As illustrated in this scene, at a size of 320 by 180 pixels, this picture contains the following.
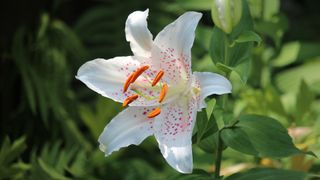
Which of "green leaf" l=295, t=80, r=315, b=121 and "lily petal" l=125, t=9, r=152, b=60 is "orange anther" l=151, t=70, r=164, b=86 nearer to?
"lily petal" l=125, t=9, r=152, b=60

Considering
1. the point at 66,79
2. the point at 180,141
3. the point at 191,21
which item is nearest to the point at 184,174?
the point at 180,141

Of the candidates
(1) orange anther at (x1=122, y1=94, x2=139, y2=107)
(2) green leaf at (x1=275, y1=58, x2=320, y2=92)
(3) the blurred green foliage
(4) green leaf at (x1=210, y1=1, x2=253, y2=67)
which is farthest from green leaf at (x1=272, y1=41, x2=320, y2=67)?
(1) orange anther at (x1=122, y1=94, x2=139, y2=107)

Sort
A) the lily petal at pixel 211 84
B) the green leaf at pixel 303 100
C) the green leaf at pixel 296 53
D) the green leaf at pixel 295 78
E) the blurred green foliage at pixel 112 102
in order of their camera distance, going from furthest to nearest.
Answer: the green leaf at pixel 295 78 → the green leaf at pixel 296 53 → the green leaf at pixel 303 100 → the blurred green foliage at pixel 112 102 → the lily petal at pixel 211 84

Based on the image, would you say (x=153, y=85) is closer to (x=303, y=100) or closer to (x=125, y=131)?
(x=125, y=131)

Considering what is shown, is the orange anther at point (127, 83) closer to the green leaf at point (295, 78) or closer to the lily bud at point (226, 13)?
the lily bud at point (226, 13)

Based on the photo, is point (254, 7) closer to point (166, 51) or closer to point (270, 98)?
point (270, 98)

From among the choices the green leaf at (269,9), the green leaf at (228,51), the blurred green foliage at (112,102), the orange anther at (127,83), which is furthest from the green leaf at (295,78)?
the orange anther at (127,83)
